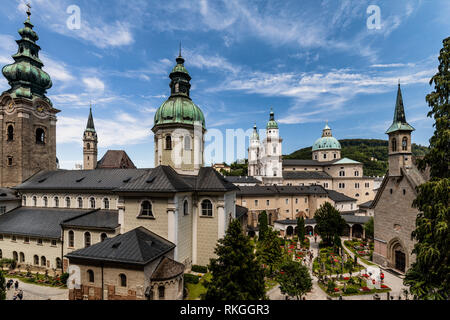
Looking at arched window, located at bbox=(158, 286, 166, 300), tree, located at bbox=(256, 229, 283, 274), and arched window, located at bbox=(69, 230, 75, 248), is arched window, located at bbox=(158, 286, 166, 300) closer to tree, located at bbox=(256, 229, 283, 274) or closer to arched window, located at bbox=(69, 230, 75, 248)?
tree, located at bbox=(256, 229, 283, 274)

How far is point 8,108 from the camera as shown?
31.5 m

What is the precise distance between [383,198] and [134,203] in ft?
96.9

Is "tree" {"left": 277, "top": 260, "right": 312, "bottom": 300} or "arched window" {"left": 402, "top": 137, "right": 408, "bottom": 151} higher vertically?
"arched window" {"left": 402, "top": 137, "right": 408, "bottom": 151}

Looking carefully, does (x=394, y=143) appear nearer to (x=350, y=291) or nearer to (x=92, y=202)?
(x=350, y=291)

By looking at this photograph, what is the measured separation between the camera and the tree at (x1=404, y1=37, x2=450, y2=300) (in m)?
11.5

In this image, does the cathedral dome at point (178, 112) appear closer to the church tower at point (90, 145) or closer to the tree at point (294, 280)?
the tree at point (294, 280)

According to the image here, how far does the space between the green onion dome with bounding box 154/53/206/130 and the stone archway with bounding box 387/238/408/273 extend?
27.3 meters

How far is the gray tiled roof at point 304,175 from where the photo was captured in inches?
2685

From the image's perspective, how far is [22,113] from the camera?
31.0m

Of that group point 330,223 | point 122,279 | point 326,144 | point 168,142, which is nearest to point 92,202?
Result: point 168,142

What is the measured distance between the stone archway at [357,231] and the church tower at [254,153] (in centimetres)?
4797

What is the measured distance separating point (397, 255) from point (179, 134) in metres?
29.8

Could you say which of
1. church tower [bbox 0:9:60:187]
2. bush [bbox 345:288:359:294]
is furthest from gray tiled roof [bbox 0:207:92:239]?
bush [bbox 345:288:359:294]
